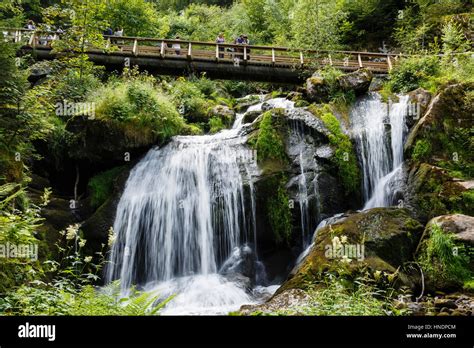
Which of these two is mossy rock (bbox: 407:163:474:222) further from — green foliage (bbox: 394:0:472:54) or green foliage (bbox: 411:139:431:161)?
green foliage (bbox: 394:0:472:54)

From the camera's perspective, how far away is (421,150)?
10.8m

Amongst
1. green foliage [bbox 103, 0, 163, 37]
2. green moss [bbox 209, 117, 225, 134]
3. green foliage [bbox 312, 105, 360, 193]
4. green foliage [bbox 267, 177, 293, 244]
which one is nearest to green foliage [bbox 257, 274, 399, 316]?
green foliage [bbox 267, 177, 293, 244]

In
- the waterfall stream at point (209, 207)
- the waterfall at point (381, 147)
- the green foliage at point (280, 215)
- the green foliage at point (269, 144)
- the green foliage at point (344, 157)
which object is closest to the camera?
the waterfall stream at point (209, 207)

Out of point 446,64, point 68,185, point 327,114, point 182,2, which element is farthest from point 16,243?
point 182,2

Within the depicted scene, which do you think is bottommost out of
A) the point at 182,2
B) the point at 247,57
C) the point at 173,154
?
the point at 173,154

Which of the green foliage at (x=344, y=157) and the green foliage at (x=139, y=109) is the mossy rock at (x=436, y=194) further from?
the green foliage at (x=139, y=109)

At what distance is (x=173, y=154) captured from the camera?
1274cm

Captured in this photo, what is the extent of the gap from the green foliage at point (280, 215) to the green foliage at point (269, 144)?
1149 mm

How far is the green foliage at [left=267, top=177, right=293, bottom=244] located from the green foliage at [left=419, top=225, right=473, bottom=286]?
12.0 feet

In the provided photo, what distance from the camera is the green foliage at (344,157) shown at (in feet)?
36.9

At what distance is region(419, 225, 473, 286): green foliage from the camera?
7277 mm

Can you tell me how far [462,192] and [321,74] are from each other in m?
7.16

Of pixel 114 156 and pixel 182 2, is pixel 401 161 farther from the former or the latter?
pixel 182 2

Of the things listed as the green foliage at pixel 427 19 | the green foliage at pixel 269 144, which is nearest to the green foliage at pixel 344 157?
the green foliage at pixel 269 144
